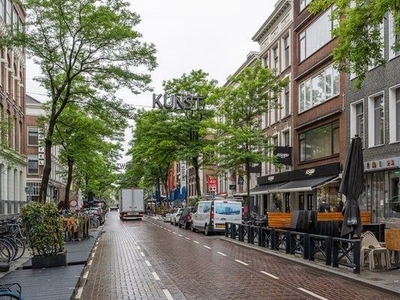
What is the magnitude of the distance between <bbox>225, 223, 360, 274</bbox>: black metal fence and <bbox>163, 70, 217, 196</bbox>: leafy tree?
1944 cm

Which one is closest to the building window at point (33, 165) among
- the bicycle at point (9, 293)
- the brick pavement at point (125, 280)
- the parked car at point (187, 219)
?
the parked car at point (187, 219)

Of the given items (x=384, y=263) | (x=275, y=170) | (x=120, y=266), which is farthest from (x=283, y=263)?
(x=275, y=170)

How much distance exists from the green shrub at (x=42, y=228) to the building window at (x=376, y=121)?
16420 millimetres

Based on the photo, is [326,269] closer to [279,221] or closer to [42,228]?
[279,221]

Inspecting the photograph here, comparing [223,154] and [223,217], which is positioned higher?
[223,154]

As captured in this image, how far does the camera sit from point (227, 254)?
62.3 ft

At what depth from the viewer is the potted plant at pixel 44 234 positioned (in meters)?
13.7

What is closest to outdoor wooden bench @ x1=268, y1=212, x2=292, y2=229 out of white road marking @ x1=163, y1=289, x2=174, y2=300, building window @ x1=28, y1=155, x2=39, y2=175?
white road marking @ x1=163, y1=289, x2=174, y2=300

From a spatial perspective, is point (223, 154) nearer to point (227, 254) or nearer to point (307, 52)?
point (307, 52)

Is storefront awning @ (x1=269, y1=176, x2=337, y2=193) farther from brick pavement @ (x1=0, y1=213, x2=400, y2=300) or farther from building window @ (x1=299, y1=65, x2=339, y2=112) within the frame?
brick pavement @ (x1=0, y1=213, x2=400, y2=300)

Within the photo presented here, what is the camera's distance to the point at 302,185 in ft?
105

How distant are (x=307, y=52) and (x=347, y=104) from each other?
24.2 ft

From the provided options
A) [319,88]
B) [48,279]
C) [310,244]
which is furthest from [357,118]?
[48,279]

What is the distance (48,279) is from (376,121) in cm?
1870
